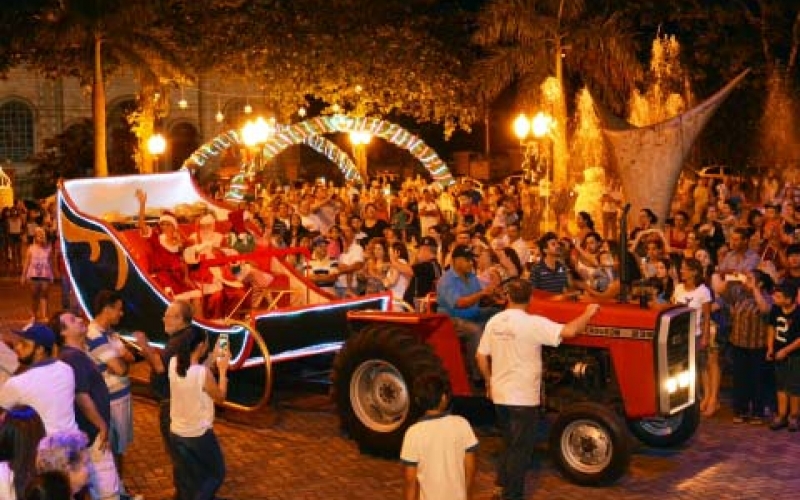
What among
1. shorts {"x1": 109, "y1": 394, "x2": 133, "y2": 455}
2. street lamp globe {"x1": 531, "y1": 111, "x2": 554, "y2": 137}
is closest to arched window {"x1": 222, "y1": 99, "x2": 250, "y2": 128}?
street lamp globe {"x1": 531, "y1": 111, "x2": 554, "y2": 137}

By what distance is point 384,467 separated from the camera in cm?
980

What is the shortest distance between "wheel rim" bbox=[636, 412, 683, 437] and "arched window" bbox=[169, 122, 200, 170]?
48842mm

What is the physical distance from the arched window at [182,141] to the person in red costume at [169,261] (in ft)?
147

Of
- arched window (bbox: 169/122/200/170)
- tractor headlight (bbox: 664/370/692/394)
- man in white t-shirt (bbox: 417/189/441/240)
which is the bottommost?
A: tractor headlight (bbox: 664/370/692/394)

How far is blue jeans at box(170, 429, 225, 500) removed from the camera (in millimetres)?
7848

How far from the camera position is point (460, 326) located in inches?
388

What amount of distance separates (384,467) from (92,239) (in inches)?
192

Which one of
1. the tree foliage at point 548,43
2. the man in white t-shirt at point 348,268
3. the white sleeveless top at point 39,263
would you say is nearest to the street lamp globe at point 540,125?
the tree foliage at point 548,43

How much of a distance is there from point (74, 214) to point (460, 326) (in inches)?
211

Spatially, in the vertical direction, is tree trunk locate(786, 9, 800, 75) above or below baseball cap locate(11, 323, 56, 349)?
above

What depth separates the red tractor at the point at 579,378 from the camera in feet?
29.6

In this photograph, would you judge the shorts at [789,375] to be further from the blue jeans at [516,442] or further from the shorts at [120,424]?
the shorts at [120,424]

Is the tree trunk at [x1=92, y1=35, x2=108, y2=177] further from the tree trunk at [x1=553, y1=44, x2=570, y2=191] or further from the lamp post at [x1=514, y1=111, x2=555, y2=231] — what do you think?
the tree trunk at [x1=553, y1=44, x2=570, y2=191]

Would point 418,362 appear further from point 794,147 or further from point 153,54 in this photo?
point 794,147
